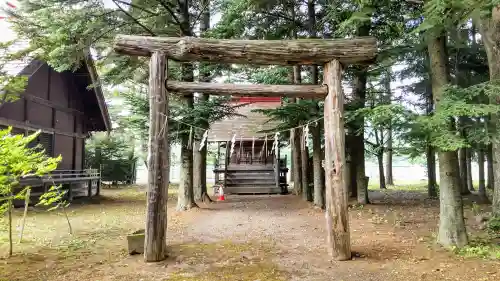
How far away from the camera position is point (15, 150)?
6430 mm

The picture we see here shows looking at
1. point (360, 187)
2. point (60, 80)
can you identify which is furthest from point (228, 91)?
point (60, 80)

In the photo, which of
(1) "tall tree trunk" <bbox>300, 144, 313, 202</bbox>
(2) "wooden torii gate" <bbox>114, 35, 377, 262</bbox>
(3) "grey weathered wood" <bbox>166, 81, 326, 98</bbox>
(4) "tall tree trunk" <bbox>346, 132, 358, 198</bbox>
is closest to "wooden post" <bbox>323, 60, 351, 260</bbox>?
(2) "wooden torii gate" <bbox>114, 35, 377, 262</bbox>

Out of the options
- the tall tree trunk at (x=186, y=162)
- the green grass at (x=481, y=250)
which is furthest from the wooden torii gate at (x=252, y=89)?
the tall tree trunk at (x=186, y=162)

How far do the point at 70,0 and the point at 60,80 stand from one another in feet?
25.4

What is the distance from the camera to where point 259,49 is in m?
7.23

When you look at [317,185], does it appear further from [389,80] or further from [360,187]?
[389,80]

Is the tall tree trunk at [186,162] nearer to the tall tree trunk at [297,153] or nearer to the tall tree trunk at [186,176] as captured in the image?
the tall tree trunk at [186,176]

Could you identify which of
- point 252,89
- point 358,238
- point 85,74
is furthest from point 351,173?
point 85,74

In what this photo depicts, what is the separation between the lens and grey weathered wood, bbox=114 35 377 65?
7121 mm

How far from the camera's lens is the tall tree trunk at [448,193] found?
7141mm

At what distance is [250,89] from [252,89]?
0.04 meters

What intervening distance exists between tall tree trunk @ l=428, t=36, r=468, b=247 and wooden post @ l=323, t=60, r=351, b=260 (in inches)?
75.8

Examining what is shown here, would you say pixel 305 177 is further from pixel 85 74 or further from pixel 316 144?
pixel 85 74

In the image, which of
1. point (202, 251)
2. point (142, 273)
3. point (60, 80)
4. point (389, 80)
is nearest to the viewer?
point (142, 273)
